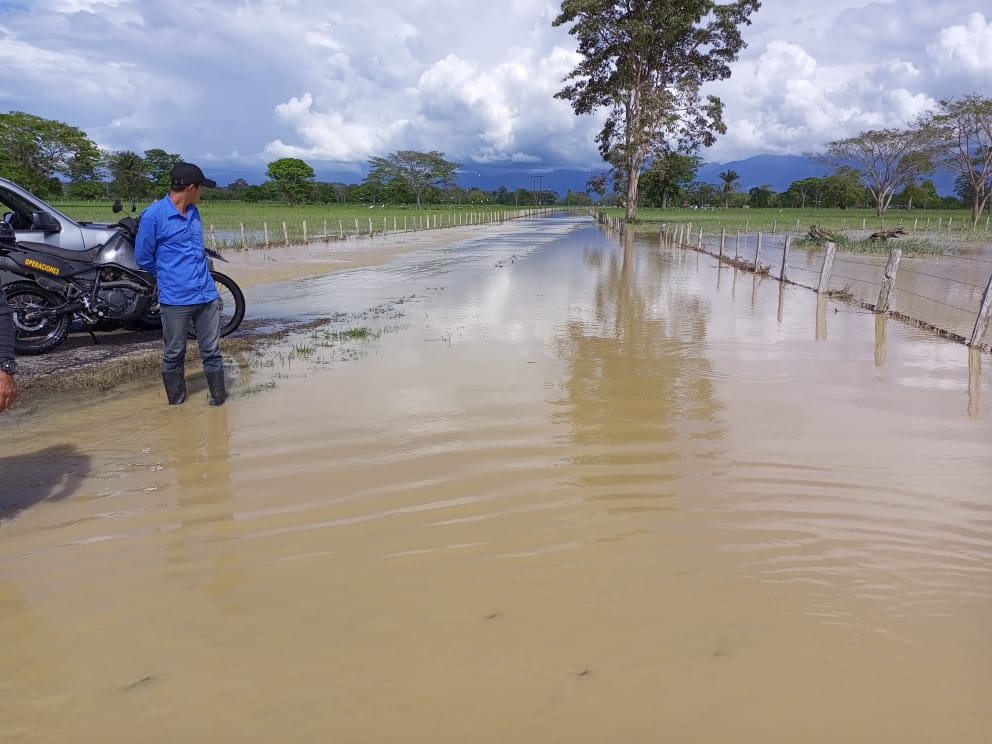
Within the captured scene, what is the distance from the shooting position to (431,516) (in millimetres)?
3312

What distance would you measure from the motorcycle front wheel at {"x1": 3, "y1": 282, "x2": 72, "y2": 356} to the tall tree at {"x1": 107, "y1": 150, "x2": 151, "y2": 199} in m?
81.5

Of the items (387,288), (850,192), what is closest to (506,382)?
(387,288)

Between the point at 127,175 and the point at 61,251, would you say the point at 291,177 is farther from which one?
Result: the point at 61,251

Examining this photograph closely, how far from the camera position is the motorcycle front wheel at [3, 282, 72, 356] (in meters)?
6.36

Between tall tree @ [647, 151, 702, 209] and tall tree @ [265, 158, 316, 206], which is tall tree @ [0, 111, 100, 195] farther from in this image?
tall tree @ [647, 151, 702, 209]

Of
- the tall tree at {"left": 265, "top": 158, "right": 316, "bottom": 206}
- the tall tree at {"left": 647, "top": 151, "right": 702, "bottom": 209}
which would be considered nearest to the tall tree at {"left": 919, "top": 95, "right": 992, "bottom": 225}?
the tall tree at {"left": 647, "top": 151, "right": 702, "bottom": 209}

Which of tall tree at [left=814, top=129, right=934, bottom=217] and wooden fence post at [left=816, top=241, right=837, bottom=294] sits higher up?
tall tree at [left=814, top=129, right=934, bottom=217]

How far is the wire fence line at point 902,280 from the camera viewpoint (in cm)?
951

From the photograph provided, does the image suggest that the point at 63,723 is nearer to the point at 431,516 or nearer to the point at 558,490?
the point at 431,516

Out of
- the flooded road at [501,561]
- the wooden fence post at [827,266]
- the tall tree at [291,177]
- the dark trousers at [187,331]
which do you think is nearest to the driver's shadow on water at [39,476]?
the flooded road at [501,561]

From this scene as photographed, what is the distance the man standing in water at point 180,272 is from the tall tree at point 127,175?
83788mm

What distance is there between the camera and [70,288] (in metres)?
6.48

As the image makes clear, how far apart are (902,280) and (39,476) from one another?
19313 mm

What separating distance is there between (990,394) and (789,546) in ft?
13.5
